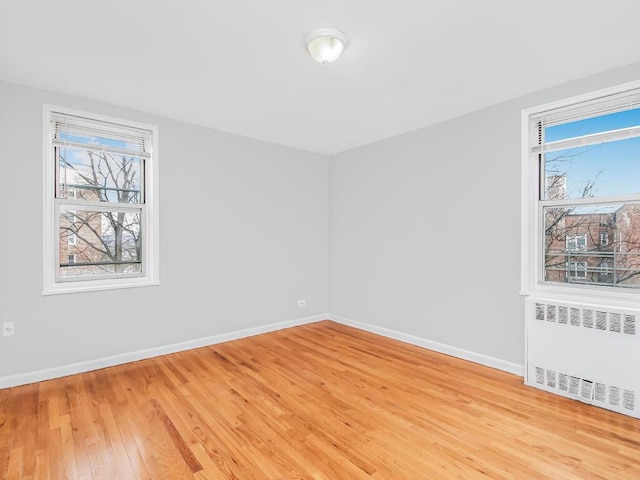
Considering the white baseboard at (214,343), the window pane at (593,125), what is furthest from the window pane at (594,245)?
the white baseboard at (214,343)

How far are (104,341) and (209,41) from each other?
2.95 metres

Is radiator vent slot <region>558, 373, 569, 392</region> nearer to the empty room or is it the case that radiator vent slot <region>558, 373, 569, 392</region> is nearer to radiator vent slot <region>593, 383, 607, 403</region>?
the empty room

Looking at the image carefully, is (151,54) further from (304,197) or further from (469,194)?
(469,194)

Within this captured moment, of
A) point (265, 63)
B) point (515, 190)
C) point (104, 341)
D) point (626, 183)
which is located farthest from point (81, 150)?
point (626, 183)

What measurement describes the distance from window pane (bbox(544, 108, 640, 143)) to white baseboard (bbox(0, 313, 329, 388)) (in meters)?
3.77

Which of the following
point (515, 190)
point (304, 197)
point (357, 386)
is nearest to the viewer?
point (357, 386)

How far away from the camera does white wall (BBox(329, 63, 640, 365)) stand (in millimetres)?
3158

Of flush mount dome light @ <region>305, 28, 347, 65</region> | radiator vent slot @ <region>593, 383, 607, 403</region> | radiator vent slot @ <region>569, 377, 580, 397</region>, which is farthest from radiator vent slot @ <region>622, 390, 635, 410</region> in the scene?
flush mount dome light @ <region>305, 28, 347, 65</region>

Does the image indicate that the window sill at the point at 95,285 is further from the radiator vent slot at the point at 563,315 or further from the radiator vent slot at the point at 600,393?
the radiator vent slot at the point at 600,393

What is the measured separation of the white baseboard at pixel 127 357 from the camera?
9.44 ft

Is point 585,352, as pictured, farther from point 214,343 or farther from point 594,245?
point 214,343

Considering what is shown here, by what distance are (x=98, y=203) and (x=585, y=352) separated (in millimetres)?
4603

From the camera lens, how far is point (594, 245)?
2.81 metres

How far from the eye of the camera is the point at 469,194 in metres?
3.49
